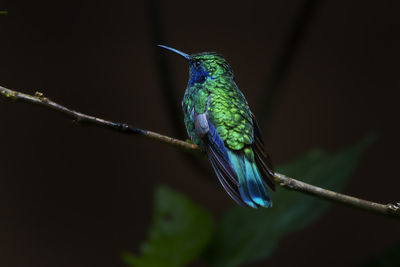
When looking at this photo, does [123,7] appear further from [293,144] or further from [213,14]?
[293,144]

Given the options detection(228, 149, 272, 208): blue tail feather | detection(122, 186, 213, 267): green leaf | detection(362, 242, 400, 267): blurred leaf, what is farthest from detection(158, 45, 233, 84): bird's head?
detection(362, 242, 400, 267): blurred leaf

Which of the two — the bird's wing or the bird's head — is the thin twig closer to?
the bird's head

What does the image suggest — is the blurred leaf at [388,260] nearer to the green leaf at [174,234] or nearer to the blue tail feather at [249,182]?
the green leaf at [174,234]

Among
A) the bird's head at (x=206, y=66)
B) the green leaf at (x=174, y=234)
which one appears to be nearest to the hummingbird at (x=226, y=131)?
the bird's head at (x=206, y=66)

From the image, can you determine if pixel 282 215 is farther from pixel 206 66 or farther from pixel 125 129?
pixel 125 129

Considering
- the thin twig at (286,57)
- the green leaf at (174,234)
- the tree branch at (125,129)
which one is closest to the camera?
the tree branch at (125,129)

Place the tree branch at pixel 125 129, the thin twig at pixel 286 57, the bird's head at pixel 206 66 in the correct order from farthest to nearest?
the thin twig at pixel 286 57
the bird's head at pixel 206 66
the tree branch at pixel 125 129

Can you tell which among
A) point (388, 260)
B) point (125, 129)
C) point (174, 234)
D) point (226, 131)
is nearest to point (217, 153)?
point (226, 131)
